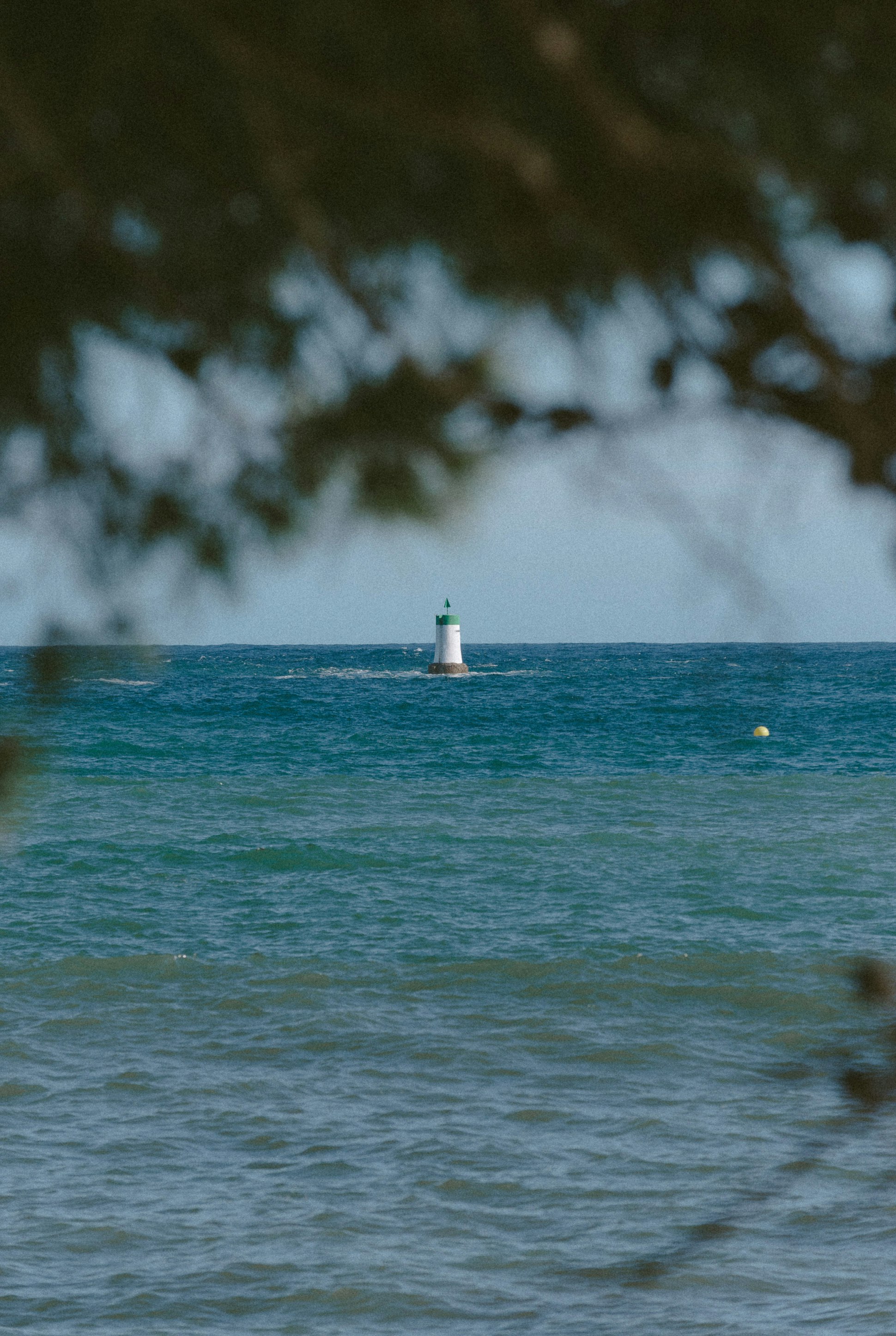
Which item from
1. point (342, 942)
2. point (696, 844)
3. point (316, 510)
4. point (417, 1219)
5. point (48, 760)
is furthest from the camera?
point (696, 844)

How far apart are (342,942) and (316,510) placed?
11240 millimetres

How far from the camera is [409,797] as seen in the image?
77.0 ft

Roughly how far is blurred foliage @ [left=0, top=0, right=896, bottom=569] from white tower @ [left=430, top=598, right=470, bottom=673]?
1810 inches

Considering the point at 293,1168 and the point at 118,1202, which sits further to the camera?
the point at 293,1168

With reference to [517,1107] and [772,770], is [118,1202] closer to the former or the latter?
[517,1107]

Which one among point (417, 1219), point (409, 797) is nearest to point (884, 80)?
point (417, 1219)

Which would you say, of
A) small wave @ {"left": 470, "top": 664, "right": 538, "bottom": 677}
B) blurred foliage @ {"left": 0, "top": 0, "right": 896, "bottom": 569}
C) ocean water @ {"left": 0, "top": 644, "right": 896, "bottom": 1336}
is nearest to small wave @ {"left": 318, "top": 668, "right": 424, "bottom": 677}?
small wave @ {"left": 470, "top": 664, "right": 538, "bottom": 677}

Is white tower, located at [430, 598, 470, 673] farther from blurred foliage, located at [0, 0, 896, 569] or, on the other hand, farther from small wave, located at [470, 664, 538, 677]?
blurred foliage, located at [0, 0, 896, 569]

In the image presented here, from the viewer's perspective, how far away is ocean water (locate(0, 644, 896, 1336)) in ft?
18.8

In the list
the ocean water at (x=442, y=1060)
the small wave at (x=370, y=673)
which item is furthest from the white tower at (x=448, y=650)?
the ocean water at (x=442, y=1060)

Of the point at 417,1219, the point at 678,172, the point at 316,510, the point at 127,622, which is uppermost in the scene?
the point at 678,172

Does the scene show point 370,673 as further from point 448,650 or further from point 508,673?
point 448,650

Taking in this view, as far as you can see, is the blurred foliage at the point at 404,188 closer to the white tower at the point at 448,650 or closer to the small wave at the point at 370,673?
the white tower at the point at 448,650

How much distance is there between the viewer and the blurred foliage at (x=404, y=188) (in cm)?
156
